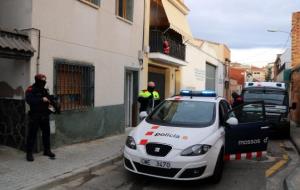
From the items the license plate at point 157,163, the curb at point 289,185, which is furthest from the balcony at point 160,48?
the license plate at point 157,163

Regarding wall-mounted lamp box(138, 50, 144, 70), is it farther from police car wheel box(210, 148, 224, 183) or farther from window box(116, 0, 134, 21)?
police car wheel box(210, 148, 224, 183)

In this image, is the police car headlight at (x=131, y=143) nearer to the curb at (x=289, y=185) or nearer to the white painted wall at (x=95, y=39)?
the curb at (x=289, y=185)

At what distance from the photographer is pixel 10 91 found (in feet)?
31.3

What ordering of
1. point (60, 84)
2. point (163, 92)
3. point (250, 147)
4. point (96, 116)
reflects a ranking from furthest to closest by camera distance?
point (163, 92) → point (96, 116) → point (60, 84) → point (250, 147)

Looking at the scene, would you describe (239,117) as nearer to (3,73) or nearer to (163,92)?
(3,73)

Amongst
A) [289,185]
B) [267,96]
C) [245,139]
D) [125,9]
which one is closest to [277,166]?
[245,139]

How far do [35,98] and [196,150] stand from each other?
11.2 ft

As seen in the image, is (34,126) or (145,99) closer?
(34,126)

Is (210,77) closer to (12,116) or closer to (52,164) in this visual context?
(12,116)

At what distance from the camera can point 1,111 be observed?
31.8ft

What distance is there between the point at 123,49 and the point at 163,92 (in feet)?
23.5

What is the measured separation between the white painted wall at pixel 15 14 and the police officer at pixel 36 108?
58.2 inches

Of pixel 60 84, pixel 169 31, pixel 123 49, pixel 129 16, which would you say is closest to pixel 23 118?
pixel 60 84

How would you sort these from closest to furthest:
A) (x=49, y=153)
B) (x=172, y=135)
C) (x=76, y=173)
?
1. (x=172, y=135)
2. (x=76, y=173)
3. (x=49, y=153)
